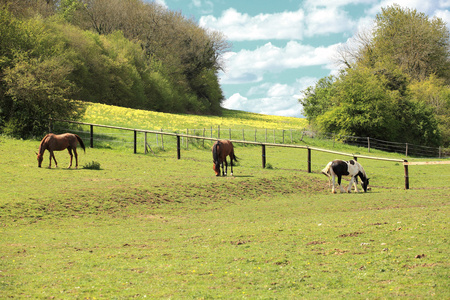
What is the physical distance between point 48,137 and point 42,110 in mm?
9521

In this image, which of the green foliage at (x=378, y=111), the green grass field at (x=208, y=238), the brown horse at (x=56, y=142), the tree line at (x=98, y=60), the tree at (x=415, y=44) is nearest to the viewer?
the green grass field at (x=208, y=238)

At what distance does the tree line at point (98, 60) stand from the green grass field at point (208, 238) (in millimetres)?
10429

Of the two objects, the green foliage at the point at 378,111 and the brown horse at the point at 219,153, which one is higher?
the green foliage at the point at 378,111

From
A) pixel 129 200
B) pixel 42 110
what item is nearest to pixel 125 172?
pixel 129 200

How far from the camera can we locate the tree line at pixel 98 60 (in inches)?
1121

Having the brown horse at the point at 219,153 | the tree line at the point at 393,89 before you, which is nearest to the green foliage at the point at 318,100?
the tree line at the point at 393,89

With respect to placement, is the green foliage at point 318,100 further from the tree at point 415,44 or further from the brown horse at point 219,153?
the brown horse at point 219,153

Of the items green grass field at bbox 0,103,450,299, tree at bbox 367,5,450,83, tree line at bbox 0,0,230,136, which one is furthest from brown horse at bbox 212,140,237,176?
tree at bbox 367,5,450,83

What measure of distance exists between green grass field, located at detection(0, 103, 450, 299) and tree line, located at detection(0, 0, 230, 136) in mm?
10429

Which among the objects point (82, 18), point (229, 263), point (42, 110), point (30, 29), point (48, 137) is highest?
point (82, 18)

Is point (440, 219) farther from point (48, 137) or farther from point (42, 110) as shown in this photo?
point (42, 110)

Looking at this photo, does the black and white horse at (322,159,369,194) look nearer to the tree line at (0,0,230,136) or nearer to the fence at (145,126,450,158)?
the tree line at (0,0,230,136)

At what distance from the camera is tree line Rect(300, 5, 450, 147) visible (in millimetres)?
48750

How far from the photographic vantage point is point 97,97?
54094 mm
